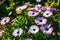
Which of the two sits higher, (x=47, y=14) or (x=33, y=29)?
(x=47, y=14)

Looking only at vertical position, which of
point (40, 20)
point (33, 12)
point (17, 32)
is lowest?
point (17, 32)

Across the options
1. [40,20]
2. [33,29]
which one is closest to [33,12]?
[40,20]

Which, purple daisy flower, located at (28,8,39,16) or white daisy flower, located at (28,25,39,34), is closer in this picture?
white daisy flower, located at (28,25,39,34)

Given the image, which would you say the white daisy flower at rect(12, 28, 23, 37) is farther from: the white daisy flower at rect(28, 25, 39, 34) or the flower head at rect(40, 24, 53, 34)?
the flower head at rect(40, 24, 53, 34)

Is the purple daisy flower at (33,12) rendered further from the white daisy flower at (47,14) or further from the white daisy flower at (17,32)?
the white daisy flower at (17,32)

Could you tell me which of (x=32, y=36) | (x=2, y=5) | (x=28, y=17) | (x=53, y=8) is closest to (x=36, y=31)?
(x=32, y=36)

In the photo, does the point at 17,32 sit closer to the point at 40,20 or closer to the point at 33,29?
the point at 33,29

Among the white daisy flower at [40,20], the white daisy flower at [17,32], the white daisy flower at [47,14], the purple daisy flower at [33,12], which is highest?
the purple daisy flower at [33,12]

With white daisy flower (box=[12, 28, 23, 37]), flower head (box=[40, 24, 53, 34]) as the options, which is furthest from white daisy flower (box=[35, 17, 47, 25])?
white daisy flower (box=[12, 28, 23, 37])

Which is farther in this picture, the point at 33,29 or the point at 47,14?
the point at 47,14

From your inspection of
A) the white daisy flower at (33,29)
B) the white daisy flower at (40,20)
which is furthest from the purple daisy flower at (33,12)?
the white daisy flower at (33,29)

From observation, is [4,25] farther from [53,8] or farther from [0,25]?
[53,8]
